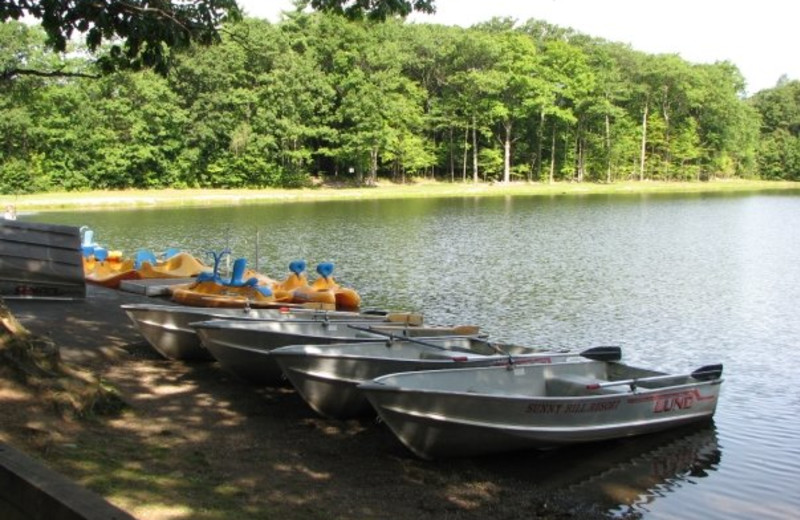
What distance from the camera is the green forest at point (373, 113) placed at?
6644 cm

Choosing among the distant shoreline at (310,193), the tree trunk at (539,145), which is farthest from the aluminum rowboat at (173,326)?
the tree trunk at (539,145)

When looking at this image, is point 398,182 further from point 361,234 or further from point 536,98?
point 361,234

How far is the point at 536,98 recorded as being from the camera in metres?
84.4

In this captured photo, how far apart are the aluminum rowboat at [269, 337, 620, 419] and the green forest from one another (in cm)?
4529

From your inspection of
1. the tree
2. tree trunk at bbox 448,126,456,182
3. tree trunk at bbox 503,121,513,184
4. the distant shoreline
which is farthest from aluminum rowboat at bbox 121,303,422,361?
tree trunk at bbox 503,121,513,184

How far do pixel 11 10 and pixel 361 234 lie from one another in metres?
28.8

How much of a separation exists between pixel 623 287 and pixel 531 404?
15462 mm

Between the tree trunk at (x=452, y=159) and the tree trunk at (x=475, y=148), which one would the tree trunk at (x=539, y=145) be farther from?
the tree trunk at (x=452, y=159)

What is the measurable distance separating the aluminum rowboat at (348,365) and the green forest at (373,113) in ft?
149

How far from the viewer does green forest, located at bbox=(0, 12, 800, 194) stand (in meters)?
66.4

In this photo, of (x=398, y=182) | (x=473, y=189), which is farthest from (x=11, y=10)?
(x=398, y=182)

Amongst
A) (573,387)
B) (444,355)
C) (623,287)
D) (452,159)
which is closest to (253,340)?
(444,355)

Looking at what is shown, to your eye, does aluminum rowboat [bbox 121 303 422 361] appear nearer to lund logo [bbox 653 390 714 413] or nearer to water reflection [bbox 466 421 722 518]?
water reflection [bbox 466 421 722 518]

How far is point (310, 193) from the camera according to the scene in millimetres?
70125
